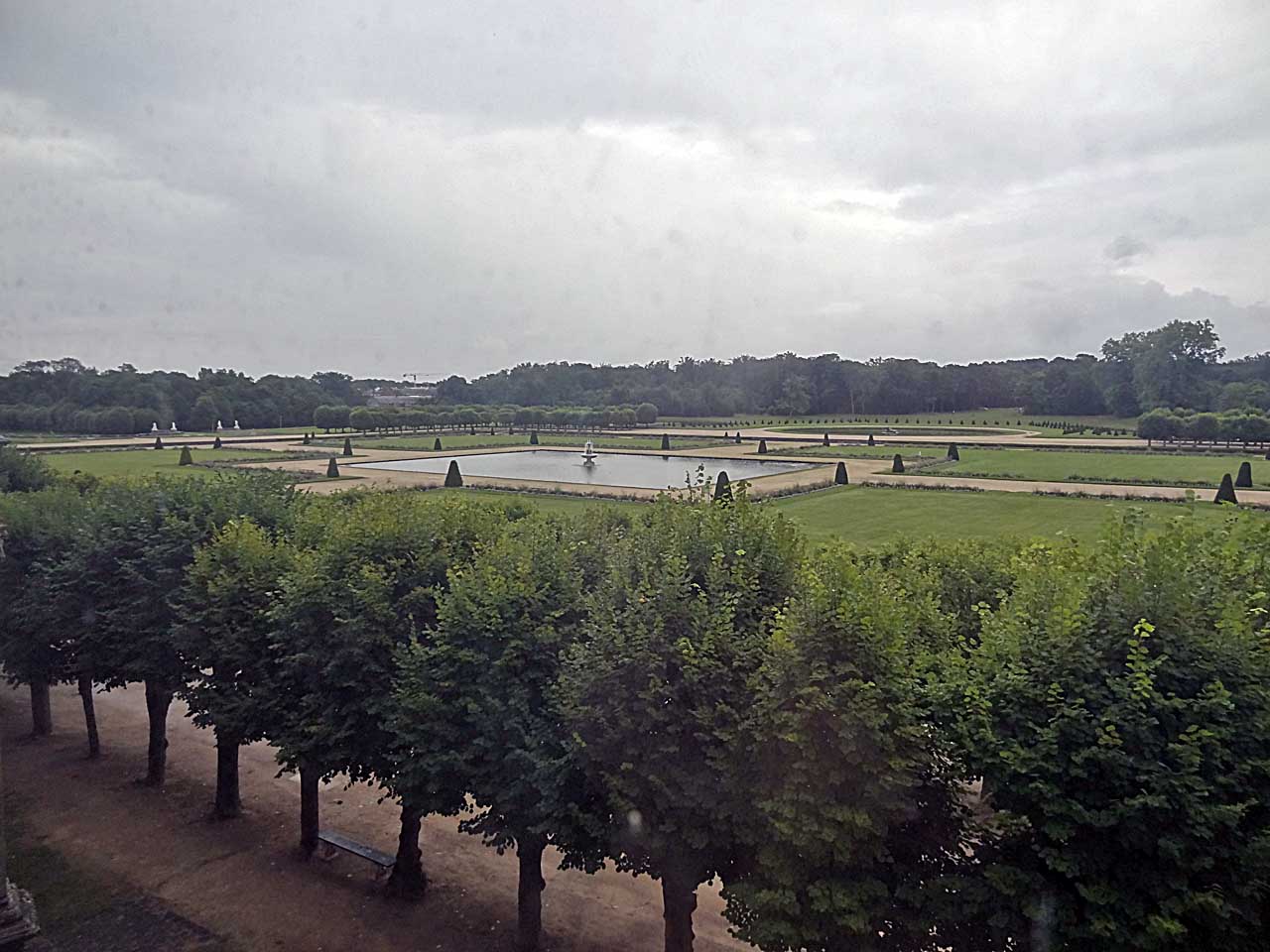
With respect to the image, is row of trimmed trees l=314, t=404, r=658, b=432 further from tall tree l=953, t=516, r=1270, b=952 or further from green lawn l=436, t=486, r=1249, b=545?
tall tree l=953, t=516, r=1270, b=952

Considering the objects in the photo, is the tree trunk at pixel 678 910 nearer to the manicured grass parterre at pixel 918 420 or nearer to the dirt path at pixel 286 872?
the dirt path at pixel 286 872

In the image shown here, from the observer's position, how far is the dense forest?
62969 mm

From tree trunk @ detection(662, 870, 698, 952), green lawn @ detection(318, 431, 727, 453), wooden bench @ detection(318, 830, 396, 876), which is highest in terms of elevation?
green lawn @ detection(318, 431, 727, 453)

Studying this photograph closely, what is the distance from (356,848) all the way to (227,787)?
9.44ft

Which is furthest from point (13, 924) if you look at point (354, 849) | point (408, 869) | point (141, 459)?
point (141, 459)

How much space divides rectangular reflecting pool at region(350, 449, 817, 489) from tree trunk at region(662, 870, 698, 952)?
102 ft

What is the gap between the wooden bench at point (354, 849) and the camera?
1277 centimetres

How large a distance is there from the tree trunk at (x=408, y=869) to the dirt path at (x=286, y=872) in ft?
0.63

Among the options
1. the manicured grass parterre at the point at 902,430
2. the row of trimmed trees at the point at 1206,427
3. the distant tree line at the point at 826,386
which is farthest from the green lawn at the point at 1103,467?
the distant tree line at the point at 826,386

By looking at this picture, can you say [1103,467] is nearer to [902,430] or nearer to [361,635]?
[902,430]

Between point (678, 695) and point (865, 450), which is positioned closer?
point (678, 695)

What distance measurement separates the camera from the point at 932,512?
32.3 m

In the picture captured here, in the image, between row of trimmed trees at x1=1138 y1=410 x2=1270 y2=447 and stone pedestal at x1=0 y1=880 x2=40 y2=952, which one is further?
row of trimmed trees at x1=1138 y1=410 x2=1270 y2=447

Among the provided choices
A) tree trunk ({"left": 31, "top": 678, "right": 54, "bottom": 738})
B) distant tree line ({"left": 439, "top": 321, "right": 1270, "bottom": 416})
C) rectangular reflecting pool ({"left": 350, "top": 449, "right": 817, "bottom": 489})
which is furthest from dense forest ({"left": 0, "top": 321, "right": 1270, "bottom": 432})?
tree trunk ({"left": 31, "top": 678, "right": 54, "bottom": 738})
